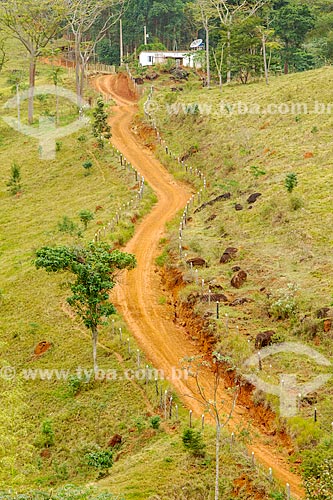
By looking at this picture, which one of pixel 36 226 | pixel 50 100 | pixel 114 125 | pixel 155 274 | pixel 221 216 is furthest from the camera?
pixel 50 100

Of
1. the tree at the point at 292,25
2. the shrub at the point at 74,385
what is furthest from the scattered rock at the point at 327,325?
the tree at the point at 292,25

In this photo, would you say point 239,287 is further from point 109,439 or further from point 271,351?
point 109,439

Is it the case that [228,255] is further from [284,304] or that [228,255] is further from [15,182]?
[15,182]

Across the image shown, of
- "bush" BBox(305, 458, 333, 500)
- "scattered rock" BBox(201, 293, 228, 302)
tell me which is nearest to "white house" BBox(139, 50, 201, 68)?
"scattered rock" BBox(201, 293, 228, 302)

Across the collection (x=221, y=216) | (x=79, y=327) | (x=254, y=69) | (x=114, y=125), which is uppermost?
(x=254, y=69)

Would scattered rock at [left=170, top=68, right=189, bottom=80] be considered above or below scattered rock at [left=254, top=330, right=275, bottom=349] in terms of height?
above

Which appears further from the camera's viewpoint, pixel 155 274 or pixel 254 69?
pixel 254 69

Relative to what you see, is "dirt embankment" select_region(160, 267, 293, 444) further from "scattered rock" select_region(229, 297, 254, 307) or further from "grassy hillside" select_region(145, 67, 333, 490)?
"scattered rock" select_region(229, 297, 254, 307)

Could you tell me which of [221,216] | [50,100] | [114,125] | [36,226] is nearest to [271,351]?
[221,216]
